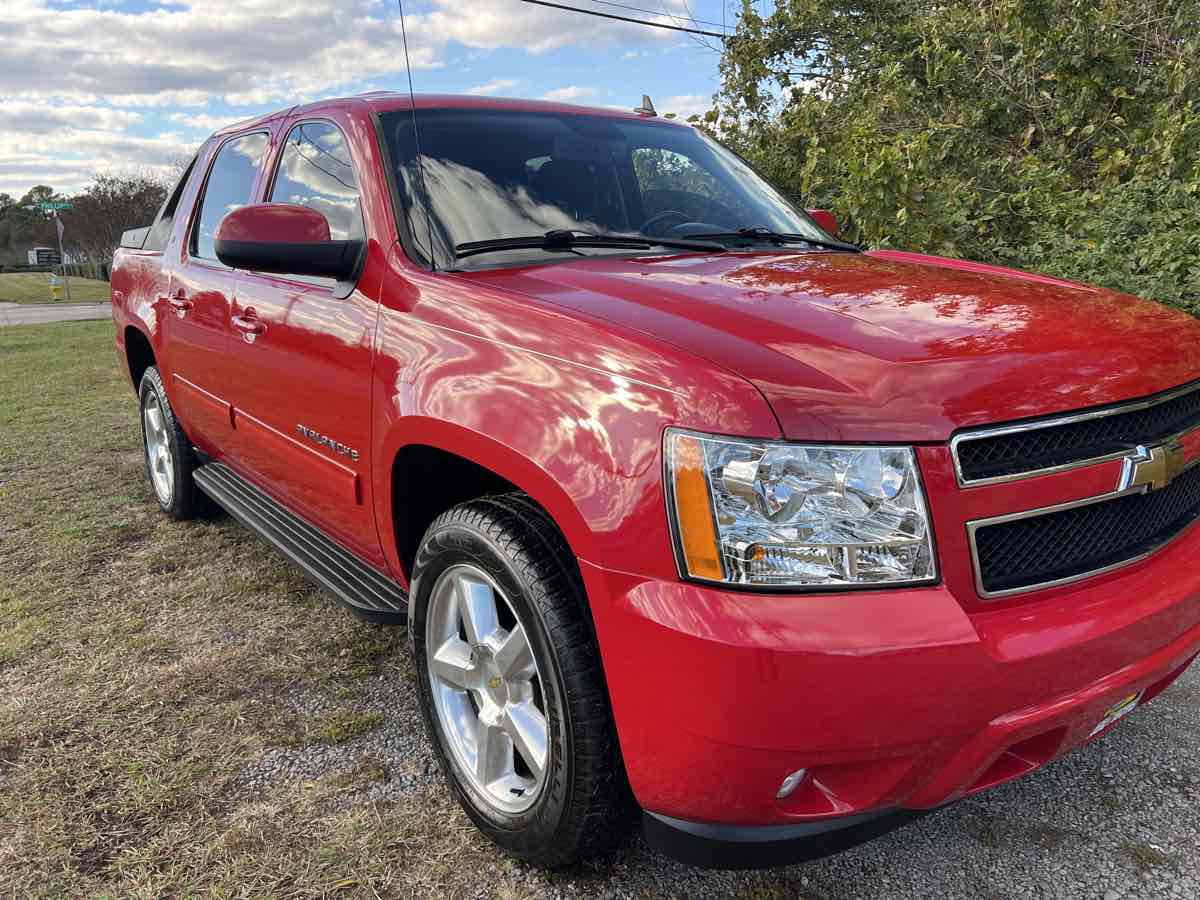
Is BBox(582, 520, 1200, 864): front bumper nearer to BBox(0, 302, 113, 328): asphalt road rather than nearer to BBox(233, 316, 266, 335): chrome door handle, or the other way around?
BBox(233, 316, 266, 335): chrome door handle

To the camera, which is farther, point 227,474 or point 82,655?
point 227,474

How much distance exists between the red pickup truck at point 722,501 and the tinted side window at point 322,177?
5 cm

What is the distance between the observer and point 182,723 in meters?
2.72

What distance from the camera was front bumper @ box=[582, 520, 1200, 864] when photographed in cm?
147

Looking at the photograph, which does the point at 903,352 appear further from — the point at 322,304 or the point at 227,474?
the point at 227,474

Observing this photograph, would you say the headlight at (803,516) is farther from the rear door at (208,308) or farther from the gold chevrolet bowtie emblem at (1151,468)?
the rear door at (208,308)

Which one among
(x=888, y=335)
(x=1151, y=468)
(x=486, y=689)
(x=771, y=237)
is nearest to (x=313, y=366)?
(x=486, y=689)

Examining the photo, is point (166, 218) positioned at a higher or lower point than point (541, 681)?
higher

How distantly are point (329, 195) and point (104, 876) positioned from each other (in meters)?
1.97

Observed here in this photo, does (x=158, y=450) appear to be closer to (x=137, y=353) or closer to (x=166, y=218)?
(x=137, y=353)

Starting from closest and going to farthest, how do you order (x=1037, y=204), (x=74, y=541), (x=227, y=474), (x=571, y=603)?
(x=571, y=603) → (x=227, y=474) → (x=74, y=541) → (x=1037, y=204)

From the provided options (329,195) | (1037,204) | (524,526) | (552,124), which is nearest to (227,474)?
(329,195)

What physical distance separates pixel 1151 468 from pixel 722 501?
0.93 m

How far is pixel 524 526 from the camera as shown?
6.28 ft
